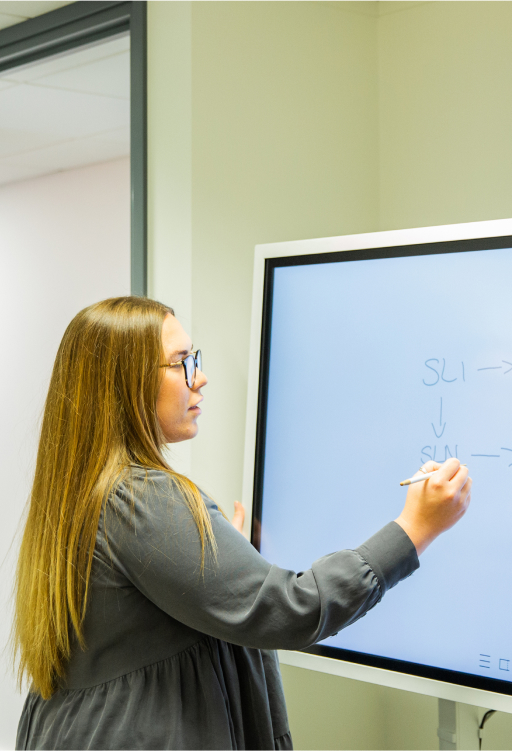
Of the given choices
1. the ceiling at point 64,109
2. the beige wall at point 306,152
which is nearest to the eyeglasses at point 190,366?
the beige wall at point 306,152

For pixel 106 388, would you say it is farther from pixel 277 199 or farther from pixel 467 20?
pixel 467 20

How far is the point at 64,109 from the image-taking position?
2.14m

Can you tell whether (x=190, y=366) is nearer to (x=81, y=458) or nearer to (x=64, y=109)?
(x=81, y=458)

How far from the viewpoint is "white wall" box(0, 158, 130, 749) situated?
2.07m

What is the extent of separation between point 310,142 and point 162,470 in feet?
3.96

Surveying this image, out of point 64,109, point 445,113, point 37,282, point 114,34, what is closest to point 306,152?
point 445,113

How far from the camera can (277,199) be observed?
6.34ft

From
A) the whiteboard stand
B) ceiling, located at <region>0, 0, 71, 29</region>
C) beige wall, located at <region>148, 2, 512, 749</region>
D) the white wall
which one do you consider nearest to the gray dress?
the whiteboard stand

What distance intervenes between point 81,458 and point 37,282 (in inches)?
46.7

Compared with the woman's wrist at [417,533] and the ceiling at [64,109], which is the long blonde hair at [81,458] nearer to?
the woman's wrist at [417,533]

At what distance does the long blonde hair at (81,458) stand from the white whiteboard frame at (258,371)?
1.70 feet

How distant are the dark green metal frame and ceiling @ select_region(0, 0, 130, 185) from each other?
0.03 metres

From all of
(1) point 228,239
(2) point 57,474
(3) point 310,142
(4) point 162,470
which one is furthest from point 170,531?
(3) point 310,142

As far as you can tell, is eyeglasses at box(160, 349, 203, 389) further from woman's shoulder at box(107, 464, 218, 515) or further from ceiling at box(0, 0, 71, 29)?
ceiling at box(0, 0, 71, 29)
